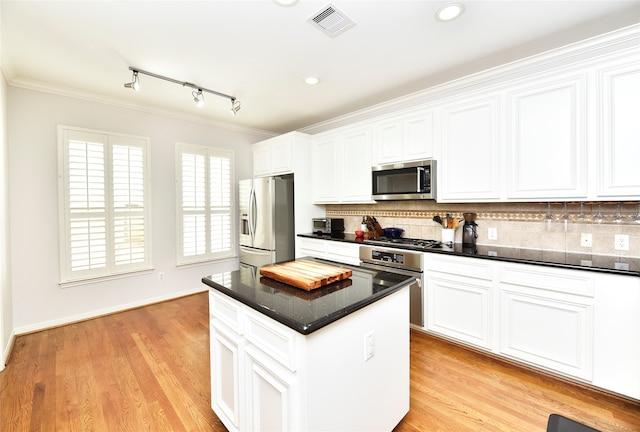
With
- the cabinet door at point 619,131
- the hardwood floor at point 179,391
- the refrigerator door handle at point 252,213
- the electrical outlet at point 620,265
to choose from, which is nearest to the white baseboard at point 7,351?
the hardwood floor at point 179,391

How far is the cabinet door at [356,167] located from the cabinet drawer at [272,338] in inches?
98.6

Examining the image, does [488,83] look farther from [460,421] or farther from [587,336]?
[460,421]

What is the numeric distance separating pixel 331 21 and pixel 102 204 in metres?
3.26

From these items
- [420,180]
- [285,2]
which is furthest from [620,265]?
[285,2]

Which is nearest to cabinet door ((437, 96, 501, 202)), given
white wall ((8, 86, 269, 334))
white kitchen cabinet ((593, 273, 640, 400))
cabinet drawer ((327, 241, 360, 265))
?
white kitchen cabinet ((593, 273, 640, 400))

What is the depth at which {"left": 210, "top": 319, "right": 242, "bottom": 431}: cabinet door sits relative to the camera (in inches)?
58.7

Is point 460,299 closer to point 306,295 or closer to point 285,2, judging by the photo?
point 306,295

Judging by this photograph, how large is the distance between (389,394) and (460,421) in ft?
1.91

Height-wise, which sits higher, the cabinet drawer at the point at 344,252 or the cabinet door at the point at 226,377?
the cabinet drawer at the point at 344,252

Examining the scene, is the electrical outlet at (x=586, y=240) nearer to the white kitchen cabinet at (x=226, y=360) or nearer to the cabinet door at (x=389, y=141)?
the cabinet door at (x=389, y=141)

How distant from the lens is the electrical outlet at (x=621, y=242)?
2.19m

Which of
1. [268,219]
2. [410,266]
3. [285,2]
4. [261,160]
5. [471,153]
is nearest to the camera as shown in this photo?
[285,2]

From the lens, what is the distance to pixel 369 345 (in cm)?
142

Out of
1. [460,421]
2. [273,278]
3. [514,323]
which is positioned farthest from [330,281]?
[514,323]
